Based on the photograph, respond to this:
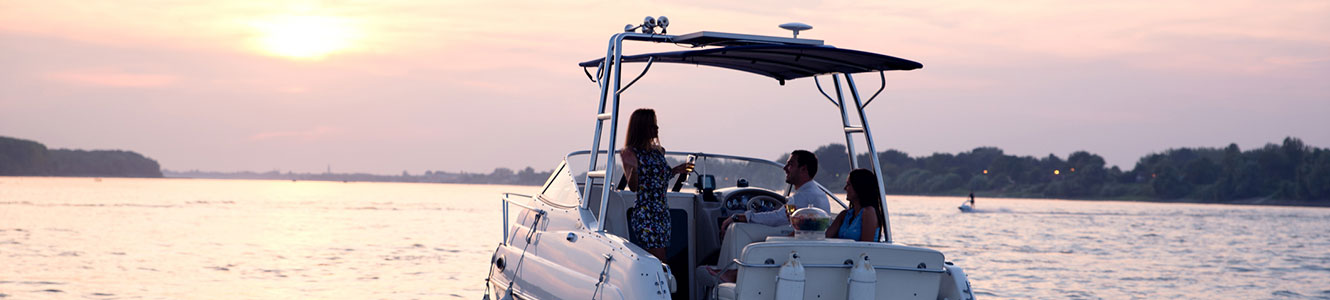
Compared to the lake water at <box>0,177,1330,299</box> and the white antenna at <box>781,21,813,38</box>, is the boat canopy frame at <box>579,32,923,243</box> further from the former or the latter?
the lake water at <box>0,177,1330,299</box>

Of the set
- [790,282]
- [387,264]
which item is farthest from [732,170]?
[387,264]

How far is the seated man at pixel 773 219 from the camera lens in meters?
7.92

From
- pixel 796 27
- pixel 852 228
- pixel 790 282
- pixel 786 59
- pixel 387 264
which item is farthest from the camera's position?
pixel 387 264

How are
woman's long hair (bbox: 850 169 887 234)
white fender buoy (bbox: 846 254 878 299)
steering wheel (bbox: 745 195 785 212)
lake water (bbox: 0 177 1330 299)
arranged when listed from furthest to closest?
lake water (bbox: 0 177 1330 299) → steering wheel (bbox: 745 195 785 212) → woman's long hair (bbox: 850 169 887 234) → white fender buoy (bbox: 846 254 878 299)

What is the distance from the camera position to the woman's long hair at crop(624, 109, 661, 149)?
7934 millimetres

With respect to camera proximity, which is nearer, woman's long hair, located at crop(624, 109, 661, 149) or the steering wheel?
woman's long hair, located at crop(624, 109, 661, 149)

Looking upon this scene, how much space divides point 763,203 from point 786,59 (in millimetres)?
1701

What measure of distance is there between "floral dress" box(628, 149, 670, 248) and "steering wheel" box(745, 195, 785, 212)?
1434 mm

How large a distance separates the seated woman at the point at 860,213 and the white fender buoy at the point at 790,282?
2.85 feet

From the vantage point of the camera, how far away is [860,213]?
24.8 feet

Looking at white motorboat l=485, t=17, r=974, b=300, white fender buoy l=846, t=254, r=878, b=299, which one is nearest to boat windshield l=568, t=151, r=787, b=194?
white motorboat l=485, t=17, r=974, b=300

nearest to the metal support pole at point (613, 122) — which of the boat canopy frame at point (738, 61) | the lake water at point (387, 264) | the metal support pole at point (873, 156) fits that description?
the boat canopy frame at point (738, 61)

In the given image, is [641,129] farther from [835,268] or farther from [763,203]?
[763,203]

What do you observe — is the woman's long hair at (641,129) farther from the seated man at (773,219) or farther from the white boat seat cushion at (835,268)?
the white boat seat cushion at (835,268)
